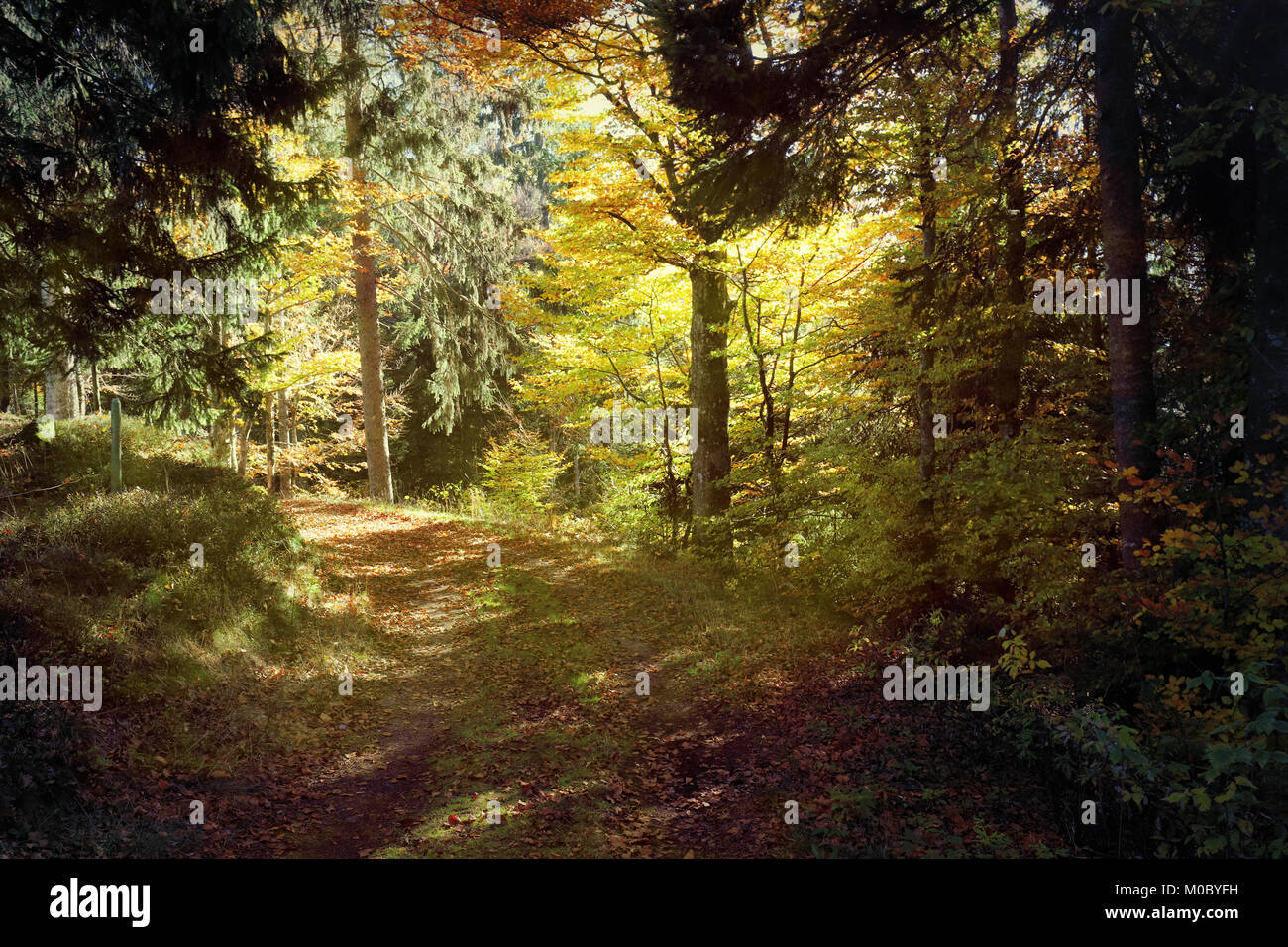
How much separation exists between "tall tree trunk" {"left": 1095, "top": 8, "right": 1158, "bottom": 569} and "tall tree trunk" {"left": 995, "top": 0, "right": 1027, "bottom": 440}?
1138mm

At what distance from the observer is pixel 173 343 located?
8734mm

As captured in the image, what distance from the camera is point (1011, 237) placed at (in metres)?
8.88

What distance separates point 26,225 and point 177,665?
4.71 meters

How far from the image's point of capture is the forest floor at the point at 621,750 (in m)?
5.28

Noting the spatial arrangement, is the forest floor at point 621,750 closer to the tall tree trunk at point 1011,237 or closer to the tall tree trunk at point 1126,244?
the tall tree trunk at point 1126,244

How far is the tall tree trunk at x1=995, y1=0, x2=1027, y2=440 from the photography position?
26.0ft

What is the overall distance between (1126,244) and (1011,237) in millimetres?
2121

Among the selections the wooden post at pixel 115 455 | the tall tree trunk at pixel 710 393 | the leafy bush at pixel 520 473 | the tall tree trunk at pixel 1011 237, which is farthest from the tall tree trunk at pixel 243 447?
the tall tree trunk at pixel 1011 237

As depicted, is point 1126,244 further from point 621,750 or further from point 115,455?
point 115,455

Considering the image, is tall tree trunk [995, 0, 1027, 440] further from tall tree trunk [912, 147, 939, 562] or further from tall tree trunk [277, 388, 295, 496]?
tall tree trunk [277, 388, 295, 496]

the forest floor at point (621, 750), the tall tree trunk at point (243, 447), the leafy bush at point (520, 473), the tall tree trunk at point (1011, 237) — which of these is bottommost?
the forest floor at point (621, 750)

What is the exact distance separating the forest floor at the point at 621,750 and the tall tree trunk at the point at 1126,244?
3.03m

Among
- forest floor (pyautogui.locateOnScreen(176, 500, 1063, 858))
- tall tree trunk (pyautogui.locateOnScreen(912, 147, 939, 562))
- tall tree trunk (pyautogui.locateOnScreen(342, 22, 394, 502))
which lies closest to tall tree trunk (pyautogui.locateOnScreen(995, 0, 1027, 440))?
tall tree trunk (pyautogui.locateOnScreen(912, 147, 939, 562))

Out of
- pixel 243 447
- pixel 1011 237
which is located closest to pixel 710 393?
pixel 1011 237
